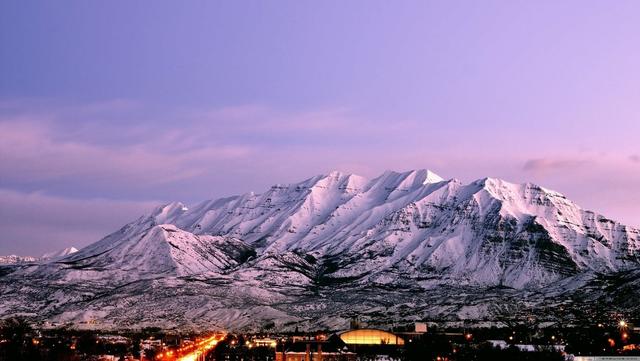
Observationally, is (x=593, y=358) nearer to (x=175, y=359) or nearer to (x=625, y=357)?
(x=625, y=357)

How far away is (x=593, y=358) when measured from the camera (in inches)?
7825

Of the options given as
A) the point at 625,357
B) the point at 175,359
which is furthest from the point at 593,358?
the point at 175,359

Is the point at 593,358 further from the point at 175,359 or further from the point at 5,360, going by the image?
the point at 5,360

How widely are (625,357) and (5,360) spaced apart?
373ft

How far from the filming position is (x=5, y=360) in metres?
199

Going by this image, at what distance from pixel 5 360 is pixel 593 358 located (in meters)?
108

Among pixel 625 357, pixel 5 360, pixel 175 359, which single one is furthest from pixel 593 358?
pixel 5 360

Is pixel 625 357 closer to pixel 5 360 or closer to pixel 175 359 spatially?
pixel 175 359

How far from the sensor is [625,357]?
199 meters

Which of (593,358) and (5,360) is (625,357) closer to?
(593,358)

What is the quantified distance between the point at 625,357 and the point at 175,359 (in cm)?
8190

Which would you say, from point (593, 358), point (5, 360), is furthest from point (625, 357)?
point (5, 360)

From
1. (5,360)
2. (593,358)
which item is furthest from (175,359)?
(593,358)
